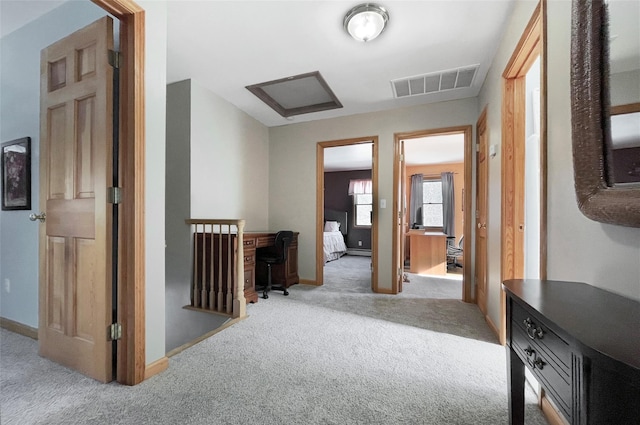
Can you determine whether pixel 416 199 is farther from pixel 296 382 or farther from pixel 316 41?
pixel 296 382

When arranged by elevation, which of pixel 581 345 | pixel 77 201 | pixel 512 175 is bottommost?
pixel 581 345

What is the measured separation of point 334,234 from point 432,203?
9.17ft

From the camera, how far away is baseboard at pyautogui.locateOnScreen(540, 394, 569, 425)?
112 centimetres

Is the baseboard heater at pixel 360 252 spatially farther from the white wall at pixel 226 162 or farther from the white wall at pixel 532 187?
the white wall at pixel 532 187

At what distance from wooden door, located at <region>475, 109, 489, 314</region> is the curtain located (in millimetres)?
4533

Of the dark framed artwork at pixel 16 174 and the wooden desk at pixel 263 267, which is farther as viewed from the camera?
the wooden desk at pixel 263 267

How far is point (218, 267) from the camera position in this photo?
9.16 ft

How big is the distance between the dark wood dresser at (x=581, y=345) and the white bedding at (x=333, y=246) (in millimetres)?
5249

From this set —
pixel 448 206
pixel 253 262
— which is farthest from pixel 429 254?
pixel 253 262

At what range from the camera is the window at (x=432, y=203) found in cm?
683

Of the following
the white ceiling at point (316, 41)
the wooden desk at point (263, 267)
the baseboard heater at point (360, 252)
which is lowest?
the baseboard heater at point (360, 252)

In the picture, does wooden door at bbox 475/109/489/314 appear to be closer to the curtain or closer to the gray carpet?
the gray carpet

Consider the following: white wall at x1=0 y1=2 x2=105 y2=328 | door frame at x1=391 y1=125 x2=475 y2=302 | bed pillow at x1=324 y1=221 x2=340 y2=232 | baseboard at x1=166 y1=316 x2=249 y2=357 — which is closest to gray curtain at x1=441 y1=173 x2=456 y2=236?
bed pillow at x1=324 y1=221 x2=340 y2=232

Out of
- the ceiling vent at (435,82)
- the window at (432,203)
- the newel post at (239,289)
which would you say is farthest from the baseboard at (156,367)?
the window at (432,203)
